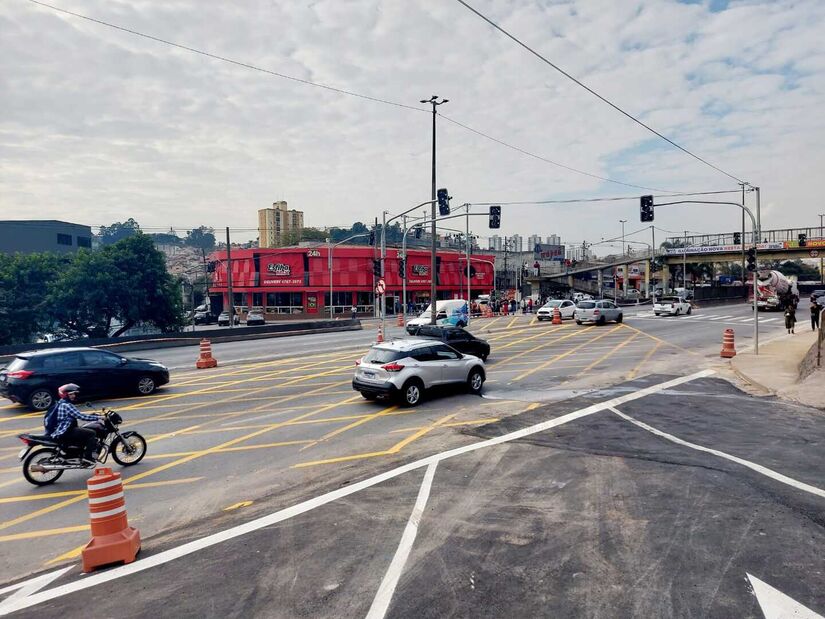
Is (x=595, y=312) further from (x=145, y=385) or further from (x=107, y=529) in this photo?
(x=107, y=529)

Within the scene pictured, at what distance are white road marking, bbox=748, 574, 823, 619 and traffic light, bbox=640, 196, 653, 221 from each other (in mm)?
24043

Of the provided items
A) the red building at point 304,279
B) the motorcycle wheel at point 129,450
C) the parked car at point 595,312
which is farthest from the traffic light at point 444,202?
the red building at point 304,279

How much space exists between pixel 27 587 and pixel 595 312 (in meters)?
36.0

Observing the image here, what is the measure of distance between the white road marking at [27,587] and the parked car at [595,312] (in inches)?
1395

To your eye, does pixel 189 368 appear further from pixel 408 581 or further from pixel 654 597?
pixel 654 597

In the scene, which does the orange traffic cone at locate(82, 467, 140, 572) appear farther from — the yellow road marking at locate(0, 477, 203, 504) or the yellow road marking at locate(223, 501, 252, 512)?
the yellow road marking at locate(0, 477, 203, 504)

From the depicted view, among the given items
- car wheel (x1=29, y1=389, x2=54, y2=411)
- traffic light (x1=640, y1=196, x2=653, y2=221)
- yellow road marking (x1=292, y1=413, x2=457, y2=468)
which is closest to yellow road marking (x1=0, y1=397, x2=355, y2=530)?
yellow road marking (x1=292, y1=413, x2=457, y2=468)

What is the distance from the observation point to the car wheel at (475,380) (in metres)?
16.0

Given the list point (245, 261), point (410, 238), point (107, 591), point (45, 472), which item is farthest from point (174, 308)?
point (410, 238)

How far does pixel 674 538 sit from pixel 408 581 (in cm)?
312

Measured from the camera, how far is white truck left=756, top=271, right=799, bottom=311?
1892 inches

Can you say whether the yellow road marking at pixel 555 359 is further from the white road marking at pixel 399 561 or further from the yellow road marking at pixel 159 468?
the white road marking at pixel 399 561

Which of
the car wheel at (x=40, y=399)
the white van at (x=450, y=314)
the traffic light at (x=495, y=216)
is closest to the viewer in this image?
the car wheel at (x=40, y=399)

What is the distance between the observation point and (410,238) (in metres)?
132
